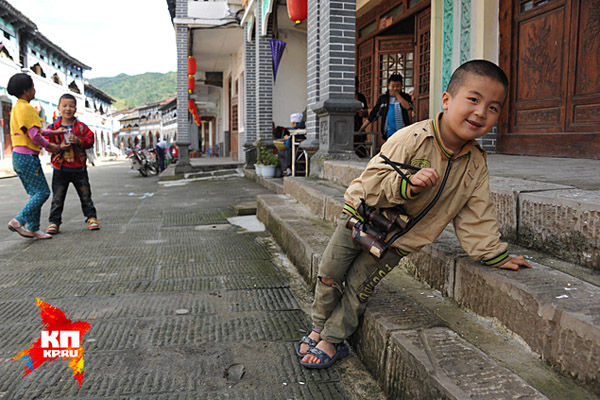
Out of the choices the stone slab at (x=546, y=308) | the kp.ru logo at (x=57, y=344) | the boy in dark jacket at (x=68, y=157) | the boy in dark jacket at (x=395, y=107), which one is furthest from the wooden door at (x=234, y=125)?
the stone slab at (x=546, y=308)

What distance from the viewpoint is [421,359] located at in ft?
4.75

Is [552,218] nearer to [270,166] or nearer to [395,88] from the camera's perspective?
[395,88]

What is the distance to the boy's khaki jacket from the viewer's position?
1753mm

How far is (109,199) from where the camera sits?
25.6ft

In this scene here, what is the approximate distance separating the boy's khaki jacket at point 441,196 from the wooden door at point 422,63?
538cm

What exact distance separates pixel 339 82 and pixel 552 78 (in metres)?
2.19

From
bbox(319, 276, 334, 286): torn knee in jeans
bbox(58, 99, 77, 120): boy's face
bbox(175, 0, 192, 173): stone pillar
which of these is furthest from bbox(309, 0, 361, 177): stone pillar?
bbox(175, 0, 192, 173): stone pillar

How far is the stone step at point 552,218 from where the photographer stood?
1.79m

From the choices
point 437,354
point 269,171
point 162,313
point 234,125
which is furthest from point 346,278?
point 234,125

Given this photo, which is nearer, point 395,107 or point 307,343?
point 307,343

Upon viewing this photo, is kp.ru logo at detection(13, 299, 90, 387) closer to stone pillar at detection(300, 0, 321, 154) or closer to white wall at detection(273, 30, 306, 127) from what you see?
stone pillar at detection(300, 0, 321, 154)

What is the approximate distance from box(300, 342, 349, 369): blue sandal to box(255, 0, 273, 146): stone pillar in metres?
8.43

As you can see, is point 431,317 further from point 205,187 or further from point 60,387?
point 205,187

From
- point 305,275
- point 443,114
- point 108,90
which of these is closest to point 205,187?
point 305,275
